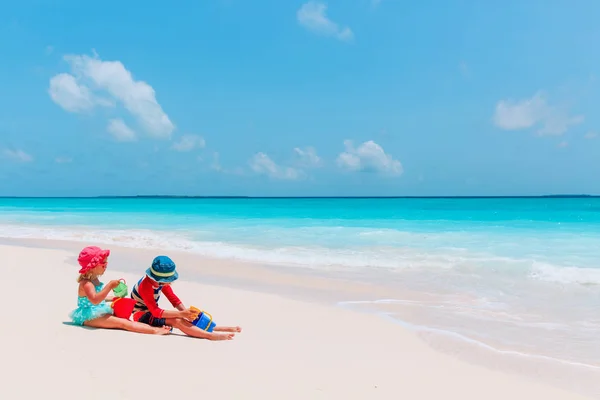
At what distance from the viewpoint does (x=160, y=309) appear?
488cm

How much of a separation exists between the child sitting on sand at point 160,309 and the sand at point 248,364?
129 millimetres

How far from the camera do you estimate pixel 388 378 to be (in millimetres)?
3863

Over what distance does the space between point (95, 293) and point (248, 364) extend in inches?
77.8

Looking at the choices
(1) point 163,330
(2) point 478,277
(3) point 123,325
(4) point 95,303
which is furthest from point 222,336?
(2) point 478,277

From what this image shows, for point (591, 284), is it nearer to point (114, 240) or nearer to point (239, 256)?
point (239, 256)

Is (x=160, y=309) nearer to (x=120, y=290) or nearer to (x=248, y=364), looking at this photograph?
(x=120, y=290)

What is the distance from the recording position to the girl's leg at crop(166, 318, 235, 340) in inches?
186

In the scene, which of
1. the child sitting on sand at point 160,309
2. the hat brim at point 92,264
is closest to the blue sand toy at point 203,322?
the child sitting on sand at point 160,309

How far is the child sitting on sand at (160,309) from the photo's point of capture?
15.5 ft

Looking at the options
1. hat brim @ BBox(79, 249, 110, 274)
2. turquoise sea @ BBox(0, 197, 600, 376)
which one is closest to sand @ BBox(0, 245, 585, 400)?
hat brim @ BBox(79, 249, 110, 274)

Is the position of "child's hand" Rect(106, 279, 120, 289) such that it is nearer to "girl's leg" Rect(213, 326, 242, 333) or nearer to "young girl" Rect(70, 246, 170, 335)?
"young girl" Rect(70, 246, 170, 335)

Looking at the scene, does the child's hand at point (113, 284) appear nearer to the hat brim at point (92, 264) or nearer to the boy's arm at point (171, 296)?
the hat brim at point (92, 264)

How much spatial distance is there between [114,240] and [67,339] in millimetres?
13802

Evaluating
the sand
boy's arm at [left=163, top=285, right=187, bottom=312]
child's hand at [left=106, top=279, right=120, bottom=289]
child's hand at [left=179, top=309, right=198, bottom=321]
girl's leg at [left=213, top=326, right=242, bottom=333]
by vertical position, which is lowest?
the sand
